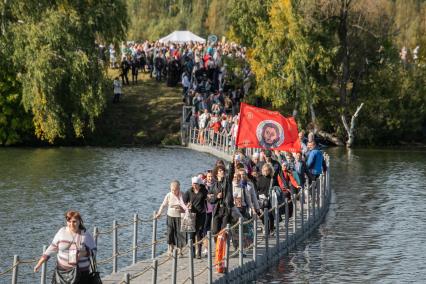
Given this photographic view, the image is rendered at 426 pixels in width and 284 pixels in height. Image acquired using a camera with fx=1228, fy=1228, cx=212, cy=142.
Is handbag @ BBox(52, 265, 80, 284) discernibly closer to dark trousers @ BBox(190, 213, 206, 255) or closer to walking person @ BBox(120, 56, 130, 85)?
dark trousers @ BBox(190, 213, 206, 255)

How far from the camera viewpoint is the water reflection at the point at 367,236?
28.3 metres

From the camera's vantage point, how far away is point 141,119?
228ft

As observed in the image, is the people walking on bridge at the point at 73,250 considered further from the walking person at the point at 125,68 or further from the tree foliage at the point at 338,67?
the walking person at the point at 125,68

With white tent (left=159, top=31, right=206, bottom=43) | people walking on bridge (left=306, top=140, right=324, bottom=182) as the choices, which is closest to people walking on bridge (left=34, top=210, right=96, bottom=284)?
people walking on bridge (left=306, top=140, right=324, bottom=182)

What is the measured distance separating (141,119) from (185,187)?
22652 mm

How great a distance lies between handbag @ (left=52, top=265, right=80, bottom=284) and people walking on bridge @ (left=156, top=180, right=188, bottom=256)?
21.4 feet

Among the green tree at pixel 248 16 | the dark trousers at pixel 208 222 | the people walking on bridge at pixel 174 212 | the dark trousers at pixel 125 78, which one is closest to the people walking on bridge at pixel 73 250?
the people walking on bridge at pixel 174 212

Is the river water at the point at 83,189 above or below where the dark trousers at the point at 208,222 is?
below

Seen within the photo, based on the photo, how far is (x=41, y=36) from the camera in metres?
60.4

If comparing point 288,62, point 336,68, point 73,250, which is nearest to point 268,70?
point 288,62

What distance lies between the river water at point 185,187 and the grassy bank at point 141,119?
2934 millimetres

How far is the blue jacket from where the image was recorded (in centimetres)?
3609

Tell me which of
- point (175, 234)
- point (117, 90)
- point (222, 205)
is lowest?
point (175, 234)

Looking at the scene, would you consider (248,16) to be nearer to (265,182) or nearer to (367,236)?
(367,236)
